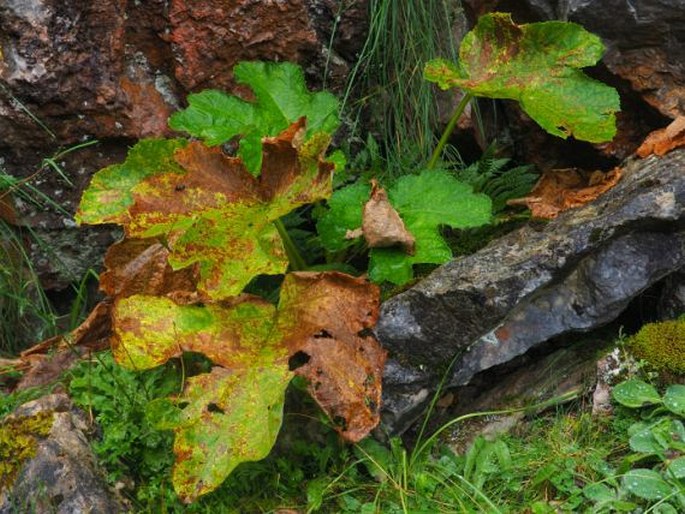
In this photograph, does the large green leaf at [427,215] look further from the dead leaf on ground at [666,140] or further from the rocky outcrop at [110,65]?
the rocky outcrop at [110,65]

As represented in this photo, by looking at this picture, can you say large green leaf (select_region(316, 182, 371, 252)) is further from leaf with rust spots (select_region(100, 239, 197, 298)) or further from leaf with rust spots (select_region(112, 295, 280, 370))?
leaf with rust spots (select_region(100, 239, 197, 298))

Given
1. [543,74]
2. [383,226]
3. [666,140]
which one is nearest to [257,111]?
[383,226]

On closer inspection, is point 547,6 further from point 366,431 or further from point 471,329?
point 366,431

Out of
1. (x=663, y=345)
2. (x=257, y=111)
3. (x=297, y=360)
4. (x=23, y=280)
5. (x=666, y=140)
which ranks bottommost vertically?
(x=663, y=345)

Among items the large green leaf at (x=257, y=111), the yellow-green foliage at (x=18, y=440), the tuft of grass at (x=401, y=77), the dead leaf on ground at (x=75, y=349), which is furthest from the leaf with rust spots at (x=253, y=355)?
the tuft of grass at (x=401, y=77)

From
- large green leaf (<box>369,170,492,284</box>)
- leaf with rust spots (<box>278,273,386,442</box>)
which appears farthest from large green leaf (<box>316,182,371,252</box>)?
leaf with rust spots (<box>278,273,386,442</box>)

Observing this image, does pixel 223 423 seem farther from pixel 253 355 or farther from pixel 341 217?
pixel 341 217
